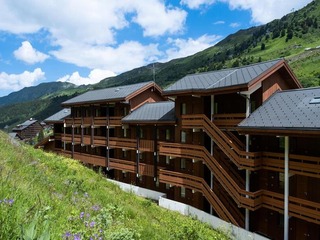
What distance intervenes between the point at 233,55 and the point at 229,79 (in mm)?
166998

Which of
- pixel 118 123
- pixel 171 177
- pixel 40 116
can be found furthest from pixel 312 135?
pixel 40 116

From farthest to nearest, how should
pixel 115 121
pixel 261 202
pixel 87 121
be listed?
pixel 87 121 → pixel 115 121 → pixel 261 202

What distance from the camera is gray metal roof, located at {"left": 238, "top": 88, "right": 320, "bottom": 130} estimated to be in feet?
51.4

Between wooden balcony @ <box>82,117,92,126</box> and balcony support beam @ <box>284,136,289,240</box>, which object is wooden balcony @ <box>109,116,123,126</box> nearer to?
wooden balcony @ <box>82,117,92,126</box>

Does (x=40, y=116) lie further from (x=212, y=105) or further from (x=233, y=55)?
(x=212, y=105)

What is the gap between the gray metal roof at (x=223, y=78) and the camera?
66.6 ft

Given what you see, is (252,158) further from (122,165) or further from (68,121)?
(68,121)

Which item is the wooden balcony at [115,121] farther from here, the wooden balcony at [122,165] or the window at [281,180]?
the window at [281,180]

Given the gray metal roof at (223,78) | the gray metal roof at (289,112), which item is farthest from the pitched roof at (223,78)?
the gray metal roof at (289,112)

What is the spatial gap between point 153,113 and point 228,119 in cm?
1100

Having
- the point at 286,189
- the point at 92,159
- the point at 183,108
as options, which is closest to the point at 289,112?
the point at 286,189

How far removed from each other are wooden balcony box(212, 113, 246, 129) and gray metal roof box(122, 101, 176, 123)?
533cm

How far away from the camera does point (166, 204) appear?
2525cm

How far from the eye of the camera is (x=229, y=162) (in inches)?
859
